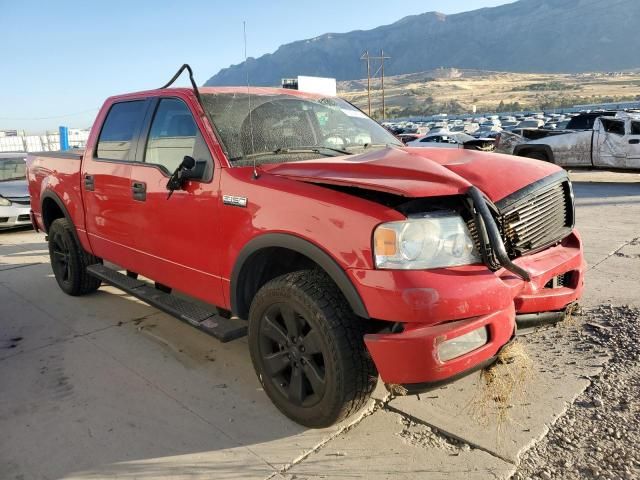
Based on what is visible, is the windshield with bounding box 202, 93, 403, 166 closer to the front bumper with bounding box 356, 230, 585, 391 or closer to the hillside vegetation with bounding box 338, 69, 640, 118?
the front bumper with bounding box 356, 230, 585, 391

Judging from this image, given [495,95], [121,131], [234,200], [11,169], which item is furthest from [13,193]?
[495,95]

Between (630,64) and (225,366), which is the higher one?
(630,64)

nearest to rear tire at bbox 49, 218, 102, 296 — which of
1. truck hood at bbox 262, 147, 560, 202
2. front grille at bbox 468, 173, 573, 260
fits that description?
truck hood at bbox 262, 147, 560, 202

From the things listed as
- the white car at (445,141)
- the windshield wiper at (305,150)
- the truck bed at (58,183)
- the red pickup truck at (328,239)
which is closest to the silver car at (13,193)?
the truck bed at (58,183)

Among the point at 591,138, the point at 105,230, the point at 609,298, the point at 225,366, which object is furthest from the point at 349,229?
the point at 591,138

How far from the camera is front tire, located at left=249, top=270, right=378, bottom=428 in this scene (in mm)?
2553

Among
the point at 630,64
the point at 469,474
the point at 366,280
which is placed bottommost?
the point at 469,474

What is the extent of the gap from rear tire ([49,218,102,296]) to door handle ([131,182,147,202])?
1.49m

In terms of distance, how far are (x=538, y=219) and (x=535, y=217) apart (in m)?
0.05

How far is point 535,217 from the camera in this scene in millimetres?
2924

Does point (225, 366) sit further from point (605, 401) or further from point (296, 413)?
point (605, 401)

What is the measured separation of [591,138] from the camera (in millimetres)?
13648

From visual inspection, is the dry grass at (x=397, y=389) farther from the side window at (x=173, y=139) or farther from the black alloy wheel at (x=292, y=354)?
the side window at (x=173, y=139)

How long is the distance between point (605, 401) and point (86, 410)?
9.85ft
